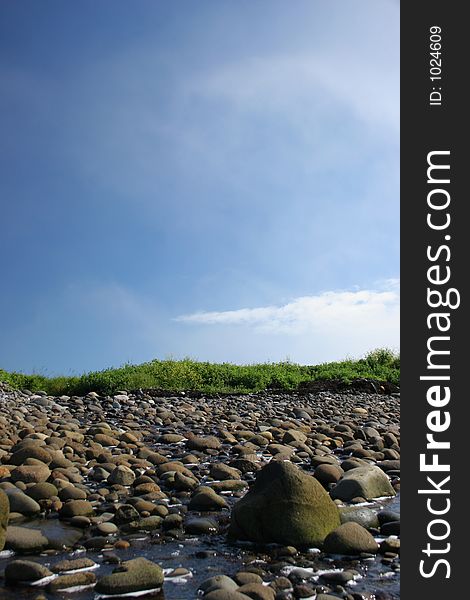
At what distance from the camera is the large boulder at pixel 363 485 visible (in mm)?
4820

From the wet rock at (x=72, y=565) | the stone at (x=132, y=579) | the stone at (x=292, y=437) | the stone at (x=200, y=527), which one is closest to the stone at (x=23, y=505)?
the wet rock at (x=72, y=565)

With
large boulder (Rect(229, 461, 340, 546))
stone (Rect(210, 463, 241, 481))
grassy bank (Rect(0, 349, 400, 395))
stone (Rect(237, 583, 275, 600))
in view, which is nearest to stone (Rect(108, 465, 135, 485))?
stone (Rect(210, 463, 241, 481))

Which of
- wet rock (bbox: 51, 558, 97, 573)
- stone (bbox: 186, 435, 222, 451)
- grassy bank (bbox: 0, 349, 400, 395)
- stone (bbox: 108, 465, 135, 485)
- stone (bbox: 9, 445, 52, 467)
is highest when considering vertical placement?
grassy bank (bbox: 0, 349, 400, 395)

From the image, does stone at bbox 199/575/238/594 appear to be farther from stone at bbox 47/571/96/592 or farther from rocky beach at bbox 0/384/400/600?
stone at bbox 47/571/96/592

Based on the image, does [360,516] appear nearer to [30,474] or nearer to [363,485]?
[363,485]

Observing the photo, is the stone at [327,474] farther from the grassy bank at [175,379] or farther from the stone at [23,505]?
the grassy bank at [175,379]

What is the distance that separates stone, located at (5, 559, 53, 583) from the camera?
310 cm

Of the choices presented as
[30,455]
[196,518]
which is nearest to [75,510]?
[196,518]

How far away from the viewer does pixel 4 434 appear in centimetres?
713

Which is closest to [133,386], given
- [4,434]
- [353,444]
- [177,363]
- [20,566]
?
[177,363]

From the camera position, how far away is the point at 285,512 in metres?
3.72

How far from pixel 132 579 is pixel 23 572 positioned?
2.00 feet

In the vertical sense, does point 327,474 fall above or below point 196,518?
above

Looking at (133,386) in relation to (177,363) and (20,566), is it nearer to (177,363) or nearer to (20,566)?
(177,363)
